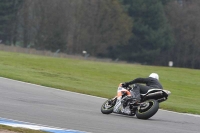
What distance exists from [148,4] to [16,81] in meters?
60.7

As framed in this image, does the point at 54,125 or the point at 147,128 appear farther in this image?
the point at 147,128

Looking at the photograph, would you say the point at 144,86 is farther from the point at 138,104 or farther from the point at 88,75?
the point at 88,75

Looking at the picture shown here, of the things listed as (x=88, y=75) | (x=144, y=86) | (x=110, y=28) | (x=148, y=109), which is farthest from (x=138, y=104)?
(x=110, y=28)

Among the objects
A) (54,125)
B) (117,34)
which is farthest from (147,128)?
(117,34)

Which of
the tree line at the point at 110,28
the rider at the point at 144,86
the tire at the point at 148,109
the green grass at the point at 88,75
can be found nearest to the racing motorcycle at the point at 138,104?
the tire at the point at 148,109

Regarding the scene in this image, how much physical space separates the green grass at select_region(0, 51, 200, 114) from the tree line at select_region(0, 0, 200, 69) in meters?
32.8

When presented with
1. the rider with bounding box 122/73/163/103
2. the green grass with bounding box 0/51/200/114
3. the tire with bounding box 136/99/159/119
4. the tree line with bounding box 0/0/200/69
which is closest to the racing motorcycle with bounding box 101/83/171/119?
the tire with bounding box 136/99/159/119

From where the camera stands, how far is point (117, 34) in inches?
3115

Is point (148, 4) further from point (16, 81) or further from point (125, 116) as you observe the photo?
point (125, 116)

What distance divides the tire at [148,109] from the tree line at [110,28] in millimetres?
58435

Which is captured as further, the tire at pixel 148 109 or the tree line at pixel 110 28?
the tree line at pixel 110 28

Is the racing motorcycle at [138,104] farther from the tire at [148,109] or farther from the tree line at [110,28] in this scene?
the tree line at [110,28]

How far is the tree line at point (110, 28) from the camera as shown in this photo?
75.1 metres

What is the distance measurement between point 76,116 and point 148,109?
1.91m
